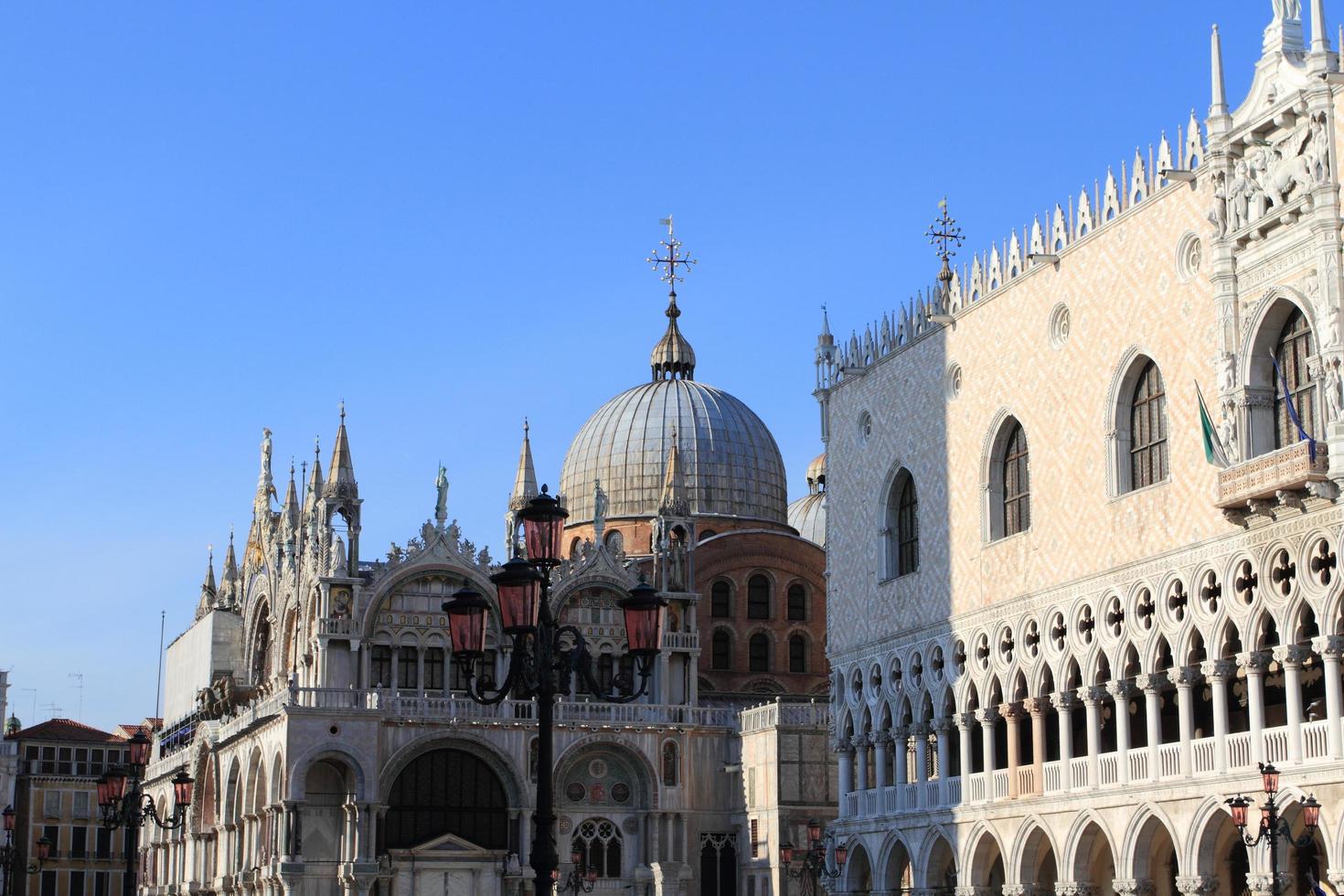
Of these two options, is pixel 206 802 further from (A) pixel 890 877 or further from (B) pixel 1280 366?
(B) pixel 1280 366

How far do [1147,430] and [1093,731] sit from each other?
4.56 meters

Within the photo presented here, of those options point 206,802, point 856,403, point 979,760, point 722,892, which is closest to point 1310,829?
point 979,760

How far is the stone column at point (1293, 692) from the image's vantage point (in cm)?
2536

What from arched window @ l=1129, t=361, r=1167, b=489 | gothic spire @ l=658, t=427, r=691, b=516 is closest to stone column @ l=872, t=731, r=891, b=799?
arched window @ l=1129, t=361, r=1167, b=489

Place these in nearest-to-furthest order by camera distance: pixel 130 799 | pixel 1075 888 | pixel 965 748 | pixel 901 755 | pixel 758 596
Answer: pixel 130 799
pixel 1075 888
pixel 965 748
pixel 901 755
pixel 758 596

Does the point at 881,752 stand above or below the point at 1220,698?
below

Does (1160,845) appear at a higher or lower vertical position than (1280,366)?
lower

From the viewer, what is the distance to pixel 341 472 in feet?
A: 157

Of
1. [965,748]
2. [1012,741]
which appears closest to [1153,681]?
[1012,741]

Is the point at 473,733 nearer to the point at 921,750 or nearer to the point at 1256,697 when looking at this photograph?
the point at 921,750

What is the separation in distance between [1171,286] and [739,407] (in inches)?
1266

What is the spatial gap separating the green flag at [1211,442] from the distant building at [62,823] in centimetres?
5571

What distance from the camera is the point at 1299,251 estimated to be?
83.7 feet

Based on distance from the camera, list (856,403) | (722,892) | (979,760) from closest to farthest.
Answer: (979,760), (856,403), (722,892)
